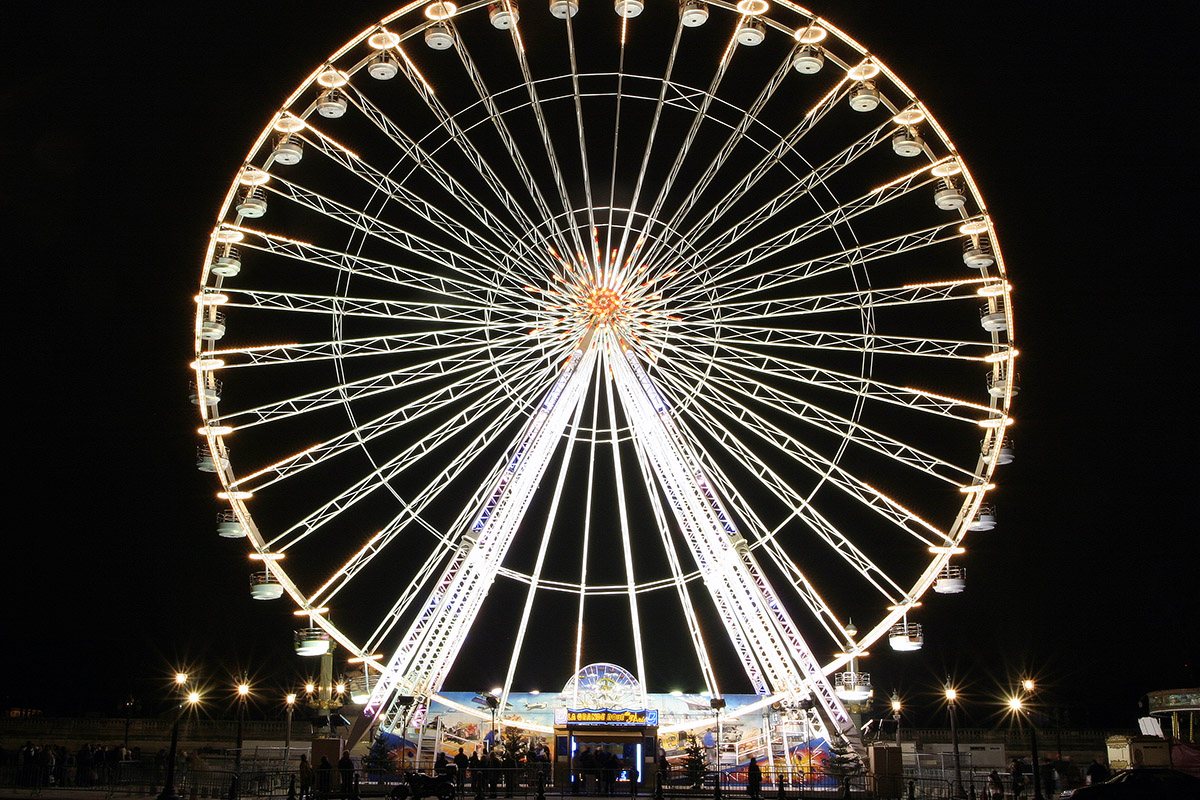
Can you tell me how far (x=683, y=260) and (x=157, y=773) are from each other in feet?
52.3

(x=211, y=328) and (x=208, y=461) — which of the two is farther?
(x=211, y=328)

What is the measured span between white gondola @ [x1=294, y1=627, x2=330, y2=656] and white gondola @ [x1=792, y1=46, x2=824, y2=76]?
55.6 ft

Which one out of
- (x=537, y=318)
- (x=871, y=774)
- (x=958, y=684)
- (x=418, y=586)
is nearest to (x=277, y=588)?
(x=418, y=586)

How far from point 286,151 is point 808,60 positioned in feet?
39.1

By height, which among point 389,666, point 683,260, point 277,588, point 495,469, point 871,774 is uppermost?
point 683,260

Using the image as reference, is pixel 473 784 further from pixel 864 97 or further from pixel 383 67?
pixel 864 97

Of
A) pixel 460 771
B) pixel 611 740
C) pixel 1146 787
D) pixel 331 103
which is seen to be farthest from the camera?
pixel 611 740

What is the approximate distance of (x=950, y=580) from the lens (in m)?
26.0

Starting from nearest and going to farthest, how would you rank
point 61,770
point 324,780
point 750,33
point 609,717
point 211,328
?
point 324,780 < point 750,33 < point 211,328 < point 61,770 < point 609,717

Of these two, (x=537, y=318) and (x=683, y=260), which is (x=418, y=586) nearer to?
(x=537, y=318)

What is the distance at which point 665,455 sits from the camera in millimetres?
26438

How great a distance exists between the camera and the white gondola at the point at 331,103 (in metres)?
25.9

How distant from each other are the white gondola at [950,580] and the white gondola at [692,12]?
44.7ft

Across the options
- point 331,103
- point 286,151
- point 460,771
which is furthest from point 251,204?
point 460,771
